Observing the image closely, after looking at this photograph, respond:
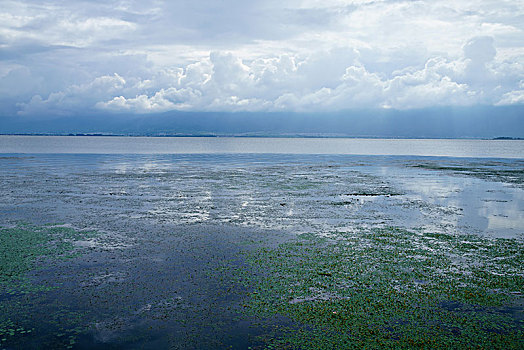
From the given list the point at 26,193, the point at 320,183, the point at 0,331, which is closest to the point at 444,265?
the point at 0,331

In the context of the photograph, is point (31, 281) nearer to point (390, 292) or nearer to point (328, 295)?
point (328, 295)

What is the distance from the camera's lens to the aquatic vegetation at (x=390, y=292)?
10773mm

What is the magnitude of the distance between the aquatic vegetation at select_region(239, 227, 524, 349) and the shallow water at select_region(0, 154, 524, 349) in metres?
0.99

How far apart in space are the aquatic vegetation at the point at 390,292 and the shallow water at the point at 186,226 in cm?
99

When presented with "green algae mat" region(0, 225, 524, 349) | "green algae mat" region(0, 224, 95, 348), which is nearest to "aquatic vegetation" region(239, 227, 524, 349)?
"green algae mat" region(0, 225, 524, 349)

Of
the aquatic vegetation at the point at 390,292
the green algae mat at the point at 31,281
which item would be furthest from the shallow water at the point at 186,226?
the aquatic vegetation at the point at 390,292

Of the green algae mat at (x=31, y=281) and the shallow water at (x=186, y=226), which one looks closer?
the green algae mat at (x=31, y=281)

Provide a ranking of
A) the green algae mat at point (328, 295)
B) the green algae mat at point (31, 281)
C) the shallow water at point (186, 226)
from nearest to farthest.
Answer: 1. the green algae mat at point (328, 295)
2. the green algae mat at point (31, 281)
3. the shallow water at point (186, 226)

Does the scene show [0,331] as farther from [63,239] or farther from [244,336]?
[63,239]

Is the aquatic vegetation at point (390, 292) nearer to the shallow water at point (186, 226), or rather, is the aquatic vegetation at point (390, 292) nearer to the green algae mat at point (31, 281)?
the shallow water at point (186, 226)

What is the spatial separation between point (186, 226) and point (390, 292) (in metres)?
12.2

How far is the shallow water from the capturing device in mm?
11453

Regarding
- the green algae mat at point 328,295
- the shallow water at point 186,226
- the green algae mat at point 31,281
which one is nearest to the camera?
the green algae mat at point 328,295

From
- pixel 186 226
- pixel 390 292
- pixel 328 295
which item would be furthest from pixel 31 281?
pixel 390 292
